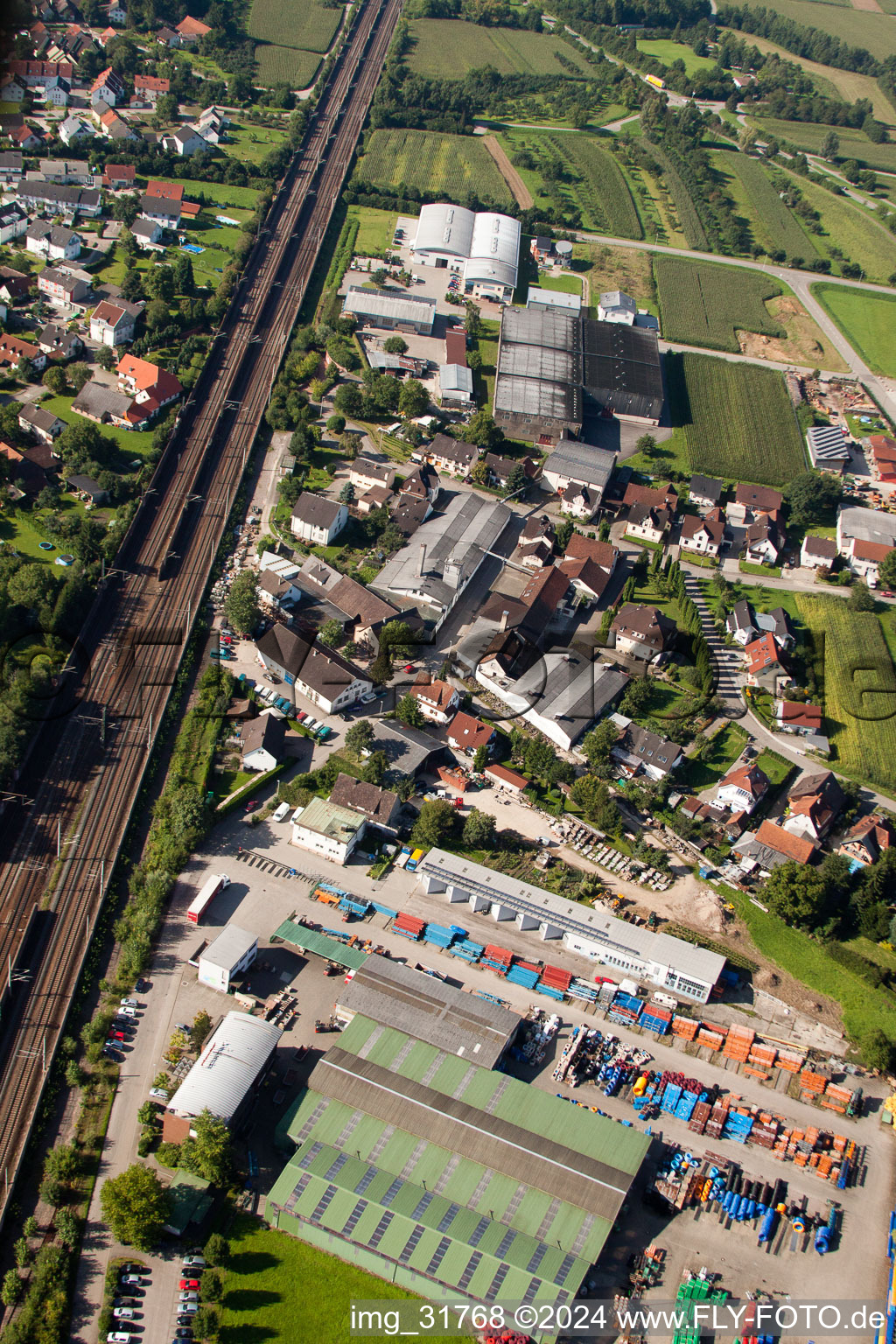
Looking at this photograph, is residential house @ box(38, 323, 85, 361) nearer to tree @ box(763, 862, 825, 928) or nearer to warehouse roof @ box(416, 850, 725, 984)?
warehouse roof @ box(416, 850, 725, 984)

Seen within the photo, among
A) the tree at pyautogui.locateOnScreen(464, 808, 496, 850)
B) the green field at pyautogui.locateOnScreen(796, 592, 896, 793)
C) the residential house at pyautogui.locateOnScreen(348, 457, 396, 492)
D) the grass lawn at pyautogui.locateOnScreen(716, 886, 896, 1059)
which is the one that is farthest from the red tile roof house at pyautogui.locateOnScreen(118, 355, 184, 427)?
the grass lawn at pyautogui.locateOnScreen(716, 886, 896, 1059)

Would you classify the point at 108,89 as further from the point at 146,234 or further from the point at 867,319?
the point at 867,319

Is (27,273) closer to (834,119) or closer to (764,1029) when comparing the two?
(764,1029)

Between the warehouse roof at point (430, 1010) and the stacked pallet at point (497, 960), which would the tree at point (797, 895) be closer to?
the stacked pallet at point (497, 960)

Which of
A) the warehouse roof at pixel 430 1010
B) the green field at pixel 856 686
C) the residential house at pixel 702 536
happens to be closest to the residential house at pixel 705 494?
the residential house at pixel 702 536

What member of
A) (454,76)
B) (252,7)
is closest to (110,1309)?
(454,76)

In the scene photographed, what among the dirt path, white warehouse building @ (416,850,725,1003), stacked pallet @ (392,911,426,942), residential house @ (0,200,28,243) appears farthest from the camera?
the dirt path

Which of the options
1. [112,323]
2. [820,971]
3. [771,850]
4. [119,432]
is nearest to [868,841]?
[771,850]
